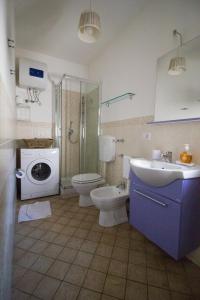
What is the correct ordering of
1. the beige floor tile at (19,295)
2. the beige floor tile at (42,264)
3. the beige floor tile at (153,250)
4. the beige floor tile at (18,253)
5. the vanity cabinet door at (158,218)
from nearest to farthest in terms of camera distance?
the beige floor tile at (19,295)
the vanity cabinet door at (158,218)
the beige floor tile at (42,264)
the beige floor tile at (18,253)
the beige floor tile at (153,250)

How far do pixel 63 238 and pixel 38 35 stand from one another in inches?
108

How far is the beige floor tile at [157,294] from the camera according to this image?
3.43 feet

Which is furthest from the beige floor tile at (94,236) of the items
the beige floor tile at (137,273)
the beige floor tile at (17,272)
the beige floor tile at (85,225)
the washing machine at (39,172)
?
the washing machine at (39,172)

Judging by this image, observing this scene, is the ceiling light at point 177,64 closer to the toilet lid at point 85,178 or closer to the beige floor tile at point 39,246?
the toilet lid at point 85,178

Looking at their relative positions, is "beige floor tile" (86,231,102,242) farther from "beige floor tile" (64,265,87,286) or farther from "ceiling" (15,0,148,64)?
"ceiling" (15,0,148,64)

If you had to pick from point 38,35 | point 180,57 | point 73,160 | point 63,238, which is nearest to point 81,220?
point 63,238

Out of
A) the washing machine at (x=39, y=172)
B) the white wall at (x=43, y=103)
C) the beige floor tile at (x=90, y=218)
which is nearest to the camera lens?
the beige floor tile at (x=90, y=218)

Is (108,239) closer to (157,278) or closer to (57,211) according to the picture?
(157,278)

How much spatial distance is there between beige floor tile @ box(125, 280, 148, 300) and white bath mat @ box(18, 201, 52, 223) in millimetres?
1288

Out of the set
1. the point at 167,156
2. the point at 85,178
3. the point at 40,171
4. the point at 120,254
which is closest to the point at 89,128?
the point at 85,178

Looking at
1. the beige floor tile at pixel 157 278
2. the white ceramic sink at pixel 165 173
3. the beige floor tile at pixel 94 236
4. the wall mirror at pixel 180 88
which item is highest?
the wall mirror at pixel 180 88

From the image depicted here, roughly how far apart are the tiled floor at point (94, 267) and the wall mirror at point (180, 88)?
1272 millimetres

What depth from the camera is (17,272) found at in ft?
3.93

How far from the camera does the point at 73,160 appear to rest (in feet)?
10.3
